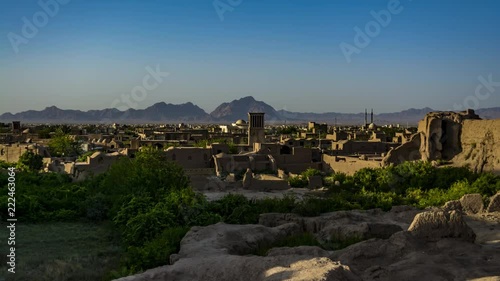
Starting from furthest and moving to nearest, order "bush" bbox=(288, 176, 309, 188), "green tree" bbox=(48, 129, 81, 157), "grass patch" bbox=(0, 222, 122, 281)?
"green tree" bbox=(48, 129, 81, 157) < "bush" bbox=(288, 176, 309, 188) < "grass patch" bbox=(0, 222, 122, 281)

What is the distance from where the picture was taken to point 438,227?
440 inches

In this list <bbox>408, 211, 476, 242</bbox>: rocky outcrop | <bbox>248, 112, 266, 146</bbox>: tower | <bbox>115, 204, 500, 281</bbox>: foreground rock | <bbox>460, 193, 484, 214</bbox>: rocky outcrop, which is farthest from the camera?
<bbox>248, 112, 266, 146</bbox>: tower

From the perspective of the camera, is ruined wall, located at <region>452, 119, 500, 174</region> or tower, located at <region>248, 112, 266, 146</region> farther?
tower, located at <region>248, 112, 266, 146</region>

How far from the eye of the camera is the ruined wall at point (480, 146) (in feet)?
82.4

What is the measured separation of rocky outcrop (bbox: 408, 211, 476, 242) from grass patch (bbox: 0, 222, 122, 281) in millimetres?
7433

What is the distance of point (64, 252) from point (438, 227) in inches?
420

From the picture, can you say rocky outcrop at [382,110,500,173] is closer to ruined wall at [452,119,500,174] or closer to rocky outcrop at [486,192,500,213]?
ruined wall at [452,119,500,174]

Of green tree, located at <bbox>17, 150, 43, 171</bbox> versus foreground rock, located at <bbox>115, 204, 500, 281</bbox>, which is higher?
foreground rock, located at <bbox>115, 204, 500, 281</bbox>

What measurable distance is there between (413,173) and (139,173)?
14.2m

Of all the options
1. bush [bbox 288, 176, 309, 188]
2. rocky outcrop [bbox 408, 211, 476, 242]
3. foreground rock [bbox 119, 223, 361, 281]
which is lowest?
bush [bbox 288, 176, 309, 188]

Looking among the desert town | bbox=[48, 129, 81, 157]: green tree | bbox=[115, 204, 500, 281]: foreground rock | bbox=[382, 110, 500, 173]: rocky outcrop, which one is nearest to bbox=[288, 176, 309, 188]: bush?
the desert town

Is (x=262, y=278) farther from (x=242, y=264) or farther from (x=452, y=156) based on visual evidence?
(x=452, y=156)

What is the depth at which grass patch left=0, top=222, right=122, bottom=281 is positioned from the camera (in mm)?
12641

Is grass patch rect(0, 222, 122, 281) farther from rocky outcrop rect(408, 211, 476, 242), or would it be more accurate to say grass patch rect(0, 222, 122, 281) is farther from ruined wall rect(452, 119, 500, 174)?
ruined wall rect(452, 119, 500, 174)
